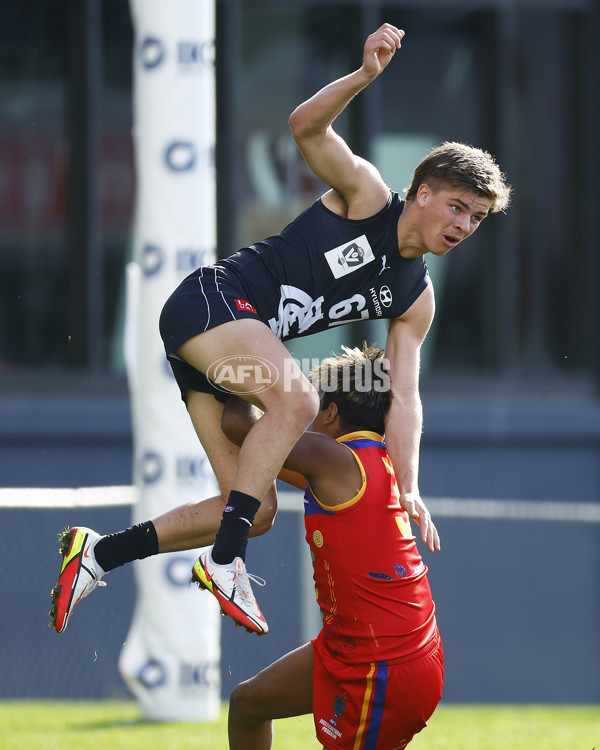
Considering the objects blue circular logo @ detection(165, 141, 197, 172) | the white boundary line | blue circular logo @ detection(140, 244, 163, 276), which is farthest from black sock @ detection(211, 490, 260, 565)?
blue circular logo @ detection(165, 141, 197, 172)

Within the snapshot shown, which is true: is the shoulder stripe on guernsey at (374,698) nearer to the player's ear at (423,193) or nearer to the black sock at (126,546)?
the black sock at (126,546)

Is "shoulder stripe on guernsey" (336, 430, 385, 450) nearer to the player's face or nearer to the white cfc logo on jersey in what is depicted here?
the white cfc logo on jersey

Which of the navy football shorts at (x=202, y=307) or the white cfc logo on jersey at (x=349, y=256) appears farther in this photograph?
the white cfc logo on jersey at (x=349, y=256)

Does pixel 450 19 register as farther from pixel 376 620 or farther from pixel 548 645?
pixel 376 620

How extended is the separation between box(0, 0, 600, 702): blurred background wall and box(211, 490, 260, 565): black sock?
4.64 metres

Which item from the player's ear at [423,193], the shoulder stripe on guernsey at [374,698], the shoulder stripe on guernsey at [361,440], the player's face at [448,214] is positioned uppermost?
the player's ear at [423,193]

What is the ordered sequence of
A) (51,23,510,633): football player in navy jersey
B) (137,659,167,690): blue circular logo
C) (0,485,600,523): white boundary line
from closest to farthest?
(51,23,510,633): football player in navy jersey < (0,485,600,523): white boundary line < (137,659,167,690): blue circular logo

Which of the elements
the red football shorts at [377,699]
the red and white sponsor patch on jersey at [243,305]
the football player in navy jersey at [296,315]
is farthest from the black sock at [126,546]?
the red and white sponsor patch on jersey at [243,305]

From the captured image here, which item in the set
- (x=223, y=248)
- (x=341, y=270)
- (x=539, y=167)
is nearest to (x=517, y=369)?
(x=539, y=167)

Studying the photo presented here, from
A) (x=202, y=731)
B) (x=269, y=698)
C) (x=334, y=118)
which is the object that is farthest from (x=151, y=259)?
(x=269, y=698)

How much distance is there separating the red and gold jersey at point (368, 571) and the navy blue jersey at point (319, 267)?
645 millimetres

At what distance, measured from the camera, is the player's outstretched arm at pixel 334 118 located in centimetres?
440

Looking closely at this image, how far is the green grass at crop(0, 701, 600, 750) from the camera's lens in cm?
677

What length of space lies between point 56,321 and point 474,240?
377cm
